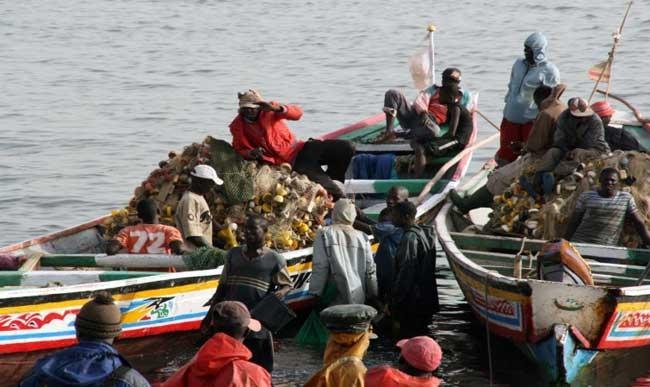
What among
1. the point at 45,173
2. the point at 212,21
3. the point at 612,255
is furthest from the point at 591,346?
the point at 212,21

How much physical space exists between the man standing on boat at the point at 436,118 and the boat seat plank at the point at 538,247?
2.52 meters

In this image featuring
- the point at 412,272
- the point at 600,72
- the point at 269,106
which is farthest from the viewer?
the point at 600,72

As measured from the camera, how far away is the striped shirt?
1190cm

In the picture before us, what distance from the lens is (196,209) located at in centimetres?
1194

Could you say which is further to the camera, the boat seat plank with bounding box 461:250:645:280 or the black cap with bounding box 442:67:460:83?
the black cap with bounding box 442:67:460:83

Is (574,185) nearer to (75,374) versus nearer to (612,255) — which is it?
(612,255)

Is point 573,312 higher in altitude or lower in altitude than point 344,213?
lower

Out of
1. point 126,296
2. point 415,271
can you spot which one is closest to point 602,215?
point 415,271

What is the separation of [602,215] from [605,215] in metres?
0.02

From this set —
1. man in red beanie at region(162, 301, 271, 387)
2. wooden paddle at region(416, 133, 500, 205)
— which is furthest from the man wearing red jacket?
man in red beanie at region(162, 301, 271, 387)

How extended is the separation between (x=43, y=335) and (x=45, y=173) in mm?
10955

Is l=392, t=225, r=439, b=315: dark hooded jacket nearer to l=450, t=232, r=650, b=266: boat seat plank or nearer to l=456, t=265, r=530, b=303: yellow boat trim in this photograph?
l=456, t=265, r=530, b=303: yellow boat trim

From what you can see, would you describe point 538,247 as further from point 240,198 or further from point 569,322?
point 240,198

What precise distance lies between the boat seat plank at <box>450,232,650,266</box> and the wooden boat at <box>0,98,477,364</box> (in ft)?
4.63
